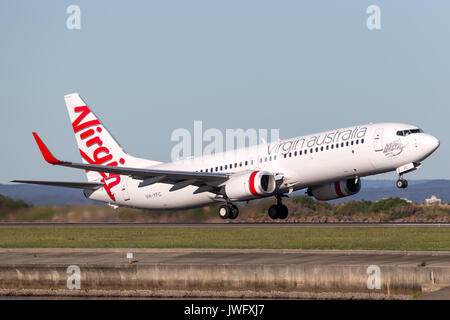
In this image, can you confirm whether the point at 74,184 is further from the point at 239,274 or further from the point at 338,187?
the point at 239,274

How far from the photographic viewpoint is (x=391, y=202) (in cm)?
6225

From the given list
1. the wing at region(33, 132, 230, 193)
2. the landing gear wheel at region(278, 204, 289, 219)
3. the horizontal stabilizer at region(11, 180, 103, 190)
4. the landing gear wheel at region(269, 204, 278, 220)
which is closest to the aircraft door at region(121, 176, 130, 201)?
the horizontal stabilizer at region(11, 180, 103, 190)

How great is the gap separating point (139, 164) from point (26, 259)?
2734 cm

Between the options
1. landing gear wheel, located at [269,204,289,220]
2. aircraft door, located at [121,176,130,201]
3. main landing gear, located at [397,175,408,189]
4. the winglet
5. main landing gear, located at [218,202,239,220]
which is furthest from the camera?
aircraft door, located at [121,176,130,201]

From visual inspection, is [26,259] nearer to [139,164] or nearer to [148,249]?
[148,249]

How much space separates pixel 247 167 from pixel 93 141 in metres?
12.5

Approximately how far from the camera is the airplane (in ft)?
150

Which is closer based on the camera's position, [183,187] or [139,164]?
[183,187]

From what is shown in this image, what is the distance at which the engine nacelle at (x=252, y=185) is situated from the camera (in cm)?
4875

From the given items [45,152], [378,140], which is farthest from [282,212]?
[45,152]

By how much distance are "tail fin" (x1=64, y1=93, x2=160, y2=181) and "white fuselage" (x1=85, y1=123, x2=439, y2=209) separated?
237cm

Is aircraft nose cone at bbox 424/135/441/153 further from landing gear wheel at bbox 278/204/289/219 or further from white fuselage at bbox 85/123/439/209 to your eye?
landing gear wheel at bbox 278/204/289/219

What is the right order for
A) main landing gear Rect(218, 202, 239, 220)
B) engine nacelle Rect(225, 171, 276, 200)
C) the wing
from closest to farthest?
engine nacelle Rect(225, 171, 276, 200), the wing, main landing gear Rect(218, 202, 239, 220)
